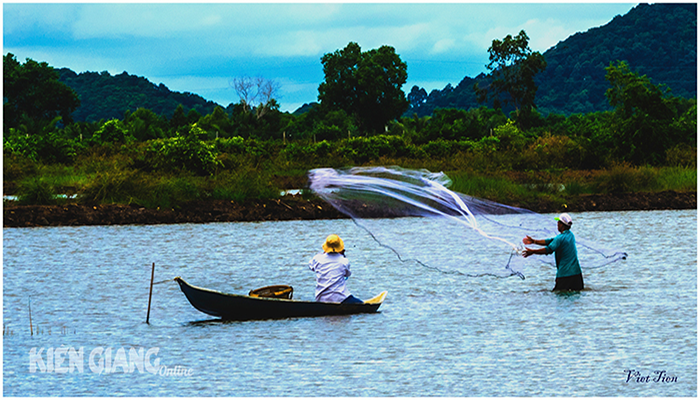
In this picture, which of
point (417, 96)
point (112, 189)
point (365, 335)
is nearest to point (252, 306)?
point (365, 335)

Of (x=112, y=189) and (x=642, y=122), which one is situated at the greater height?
(x=642, y=122)

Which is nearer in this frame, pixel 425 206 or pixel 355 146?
pixel 425 206

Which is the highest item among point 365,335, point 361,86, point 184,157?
point 361,86

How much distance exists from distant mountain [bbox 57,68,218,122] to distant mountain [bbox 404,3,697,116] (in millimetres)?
46182

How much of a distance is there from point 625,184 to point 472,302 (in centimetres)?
2646

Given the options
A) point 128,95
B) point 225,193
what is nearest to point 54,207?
point 225,193

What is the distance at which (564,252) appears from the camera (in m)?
16.3

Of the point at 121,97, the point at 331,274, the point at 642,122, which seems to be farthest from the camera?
the point at 121,97

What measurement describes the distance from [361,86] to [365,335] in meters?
76.1

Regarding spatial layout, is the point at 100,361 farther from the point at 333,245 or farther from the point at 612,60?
the point at 612,60

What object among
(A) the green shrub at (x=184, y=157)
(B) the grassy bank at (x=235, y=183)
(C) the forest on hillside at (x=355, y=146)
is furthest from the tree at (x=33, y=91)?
(A) the green shrub at (x=184, y=157)

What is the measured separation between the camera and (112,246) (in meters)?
28.8

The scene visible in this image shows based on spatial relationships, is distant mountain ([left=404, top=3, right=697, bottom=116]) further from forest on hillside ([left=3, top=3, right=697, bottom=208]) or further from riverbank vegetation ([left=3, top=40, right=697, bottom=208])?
riverbank vegetation ([left=3, top=40, right=697, bottom=208])

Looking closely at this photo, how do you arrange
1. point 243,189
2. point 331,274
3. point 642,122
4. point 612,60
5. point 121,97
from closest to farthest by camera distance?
point 331,274 → point 243,189 → point 642,122 → point 121,97 → point 612,60
